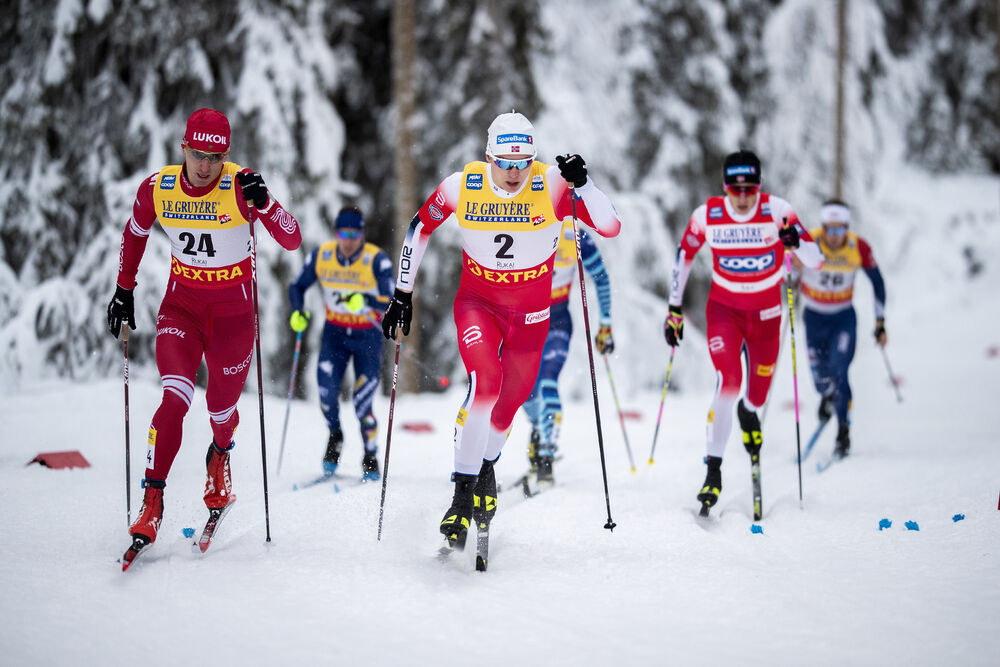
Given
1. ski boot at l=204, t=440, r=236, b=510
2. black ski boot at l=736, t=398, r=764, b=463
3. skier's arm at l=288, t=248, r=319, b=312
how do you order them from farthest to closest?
skier's arm at l=288, t=248, r=319, b=312
black ski boot at l=736, t=398, r=764, b=463
ski boot at l=204, t=440, r=236, b=510

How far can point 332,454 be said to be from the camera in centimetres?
668

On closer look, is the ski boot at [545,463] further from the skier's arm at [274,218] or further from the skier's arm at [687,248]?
the skier's arm at [274,218]

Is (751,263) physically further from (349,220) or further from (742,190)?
(349,220)

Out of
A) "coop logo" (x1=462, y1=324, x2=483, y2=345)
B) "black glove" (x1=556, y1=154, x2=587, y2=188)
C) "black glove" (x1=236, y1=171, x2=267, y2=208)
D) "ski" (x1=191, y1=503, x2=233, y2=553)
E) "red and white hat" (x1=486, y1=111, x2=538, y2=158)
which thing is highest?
"red and white hat" (x1=486, y1=111, x2=538, y2=158)

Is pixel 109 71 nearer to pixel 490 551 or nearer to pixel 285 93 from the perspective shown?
pixel 285 93

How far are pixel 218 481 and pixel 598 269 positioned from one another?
3.68 m

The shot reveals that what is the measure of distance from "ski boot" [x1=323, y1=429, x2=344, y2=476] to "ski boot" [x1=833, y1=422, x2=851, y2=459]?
4.72m

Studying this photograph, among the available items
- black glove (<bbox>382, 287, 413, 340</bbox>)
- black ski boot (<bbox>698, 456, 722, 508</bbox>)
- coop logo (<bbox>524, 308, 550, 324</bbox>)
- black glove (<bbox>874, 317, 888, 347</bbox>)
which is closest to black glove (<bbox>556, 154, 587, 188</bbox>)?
coop logo (<bbox>524, 308, 550, 324</bbox>)

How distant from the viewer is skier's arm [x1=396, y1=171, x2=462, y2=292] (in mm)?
4516

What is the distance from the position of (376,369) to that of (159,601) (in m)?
3.57

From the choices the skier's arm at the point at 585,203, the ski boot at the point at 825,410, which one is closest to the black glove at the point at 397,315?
the skier's arm at the point at 585,203

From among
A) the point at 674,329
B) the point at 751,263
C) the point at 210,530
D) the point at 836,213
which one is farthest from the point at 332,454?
the point at 836,213

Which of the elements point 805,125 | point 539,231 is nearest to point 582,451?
point 539,231

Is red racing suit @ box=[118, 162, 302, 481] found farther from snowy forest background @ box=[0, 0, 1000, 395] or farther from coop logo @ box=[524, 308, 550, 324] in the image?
snowy forest background @ box=[0, 0, 1000, 395]
